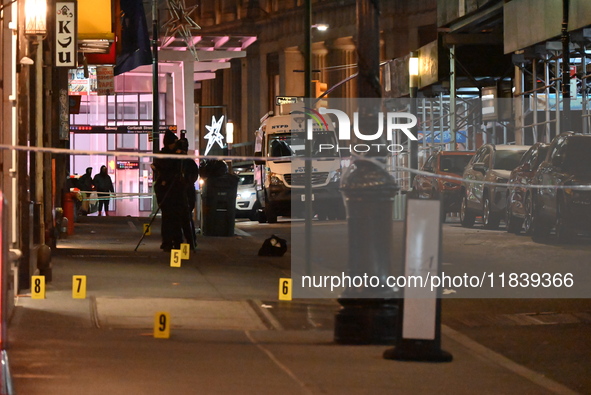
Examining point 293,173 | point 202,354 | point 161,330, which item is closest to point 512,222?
point 293,173

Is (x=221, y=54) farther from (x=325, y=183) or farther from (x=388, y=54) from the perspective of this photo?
(x=325, y=183)

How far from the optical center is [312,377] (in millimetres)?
7090

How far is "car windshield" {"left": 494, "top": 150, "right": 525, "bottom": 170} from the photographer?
2399cm

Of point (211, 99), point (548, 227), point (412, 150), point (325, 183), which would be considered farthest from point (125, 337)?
point (211, 99)

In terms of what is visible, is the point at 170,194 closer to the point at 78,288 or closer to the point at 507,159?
the point at 78,288

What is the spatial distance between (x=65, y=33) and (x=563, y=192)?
8167 mm

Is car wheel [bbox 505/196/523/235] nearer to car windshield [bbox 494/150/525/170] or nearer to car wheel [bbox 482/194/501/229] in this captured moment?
car wheel [bbox 482/194/501/229]

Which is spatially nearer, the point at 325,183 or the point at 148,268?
the point at 148,268

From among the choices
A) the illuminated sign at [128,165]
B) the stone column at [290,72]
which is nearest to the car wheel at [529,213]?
the illuminated sign at [128,165]

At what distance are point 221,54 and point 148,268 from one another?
34152mm

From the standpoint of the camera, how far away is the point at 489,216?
76.3 ft

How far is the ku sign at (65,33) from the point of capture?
50.0ft

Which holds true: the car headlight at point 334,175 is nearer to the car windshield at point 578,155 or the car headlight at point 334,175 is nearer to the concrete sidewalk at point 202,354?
the car windshield at point 578,155

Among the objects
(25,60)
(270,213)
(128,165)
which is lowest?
(270,213)
